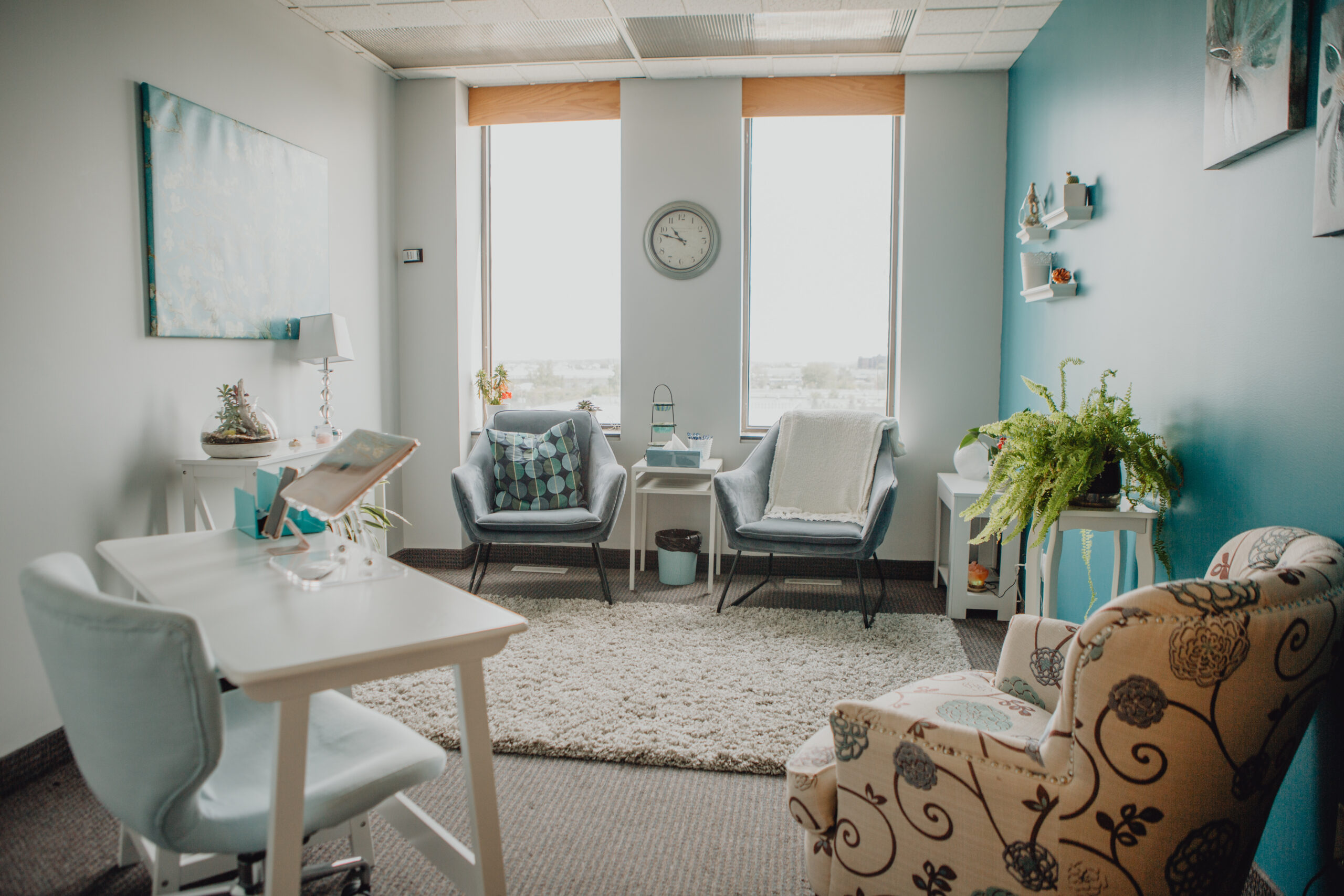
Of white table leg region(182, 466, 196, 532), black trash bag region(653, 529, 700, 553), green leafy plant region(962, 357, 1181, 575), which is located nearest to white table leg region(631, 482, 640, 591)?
black trash bag region(653, 529, 700, 553)

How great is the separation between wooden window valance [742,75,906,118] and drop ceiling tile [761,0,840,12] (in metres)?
0.85

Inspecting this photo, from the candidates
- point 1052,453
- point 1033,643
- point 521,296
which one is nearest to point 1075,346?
point 1052,453

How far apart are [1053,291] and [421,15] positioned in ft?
9.73

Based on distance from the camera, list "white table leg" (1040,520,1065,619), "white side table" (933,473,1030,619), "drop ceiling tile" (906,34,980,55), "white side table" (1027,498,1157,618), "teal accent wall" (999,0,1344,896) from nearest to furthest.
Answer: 1. "teal accent wall" (999,0,1344,896)
2. "white side table" (1027,498,1157,618)
3. "white table leg" (1040,520,1065,619)
4. "white side table" (933,473,1030,619)
5. "drop ceiling tile" (906,34,980,55)

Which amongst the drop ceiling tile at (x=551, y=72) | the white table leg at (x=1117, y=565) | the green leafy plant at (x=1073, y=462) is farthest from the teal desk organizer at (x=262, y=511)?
the drop ceiling tile at (x=551, y=72)

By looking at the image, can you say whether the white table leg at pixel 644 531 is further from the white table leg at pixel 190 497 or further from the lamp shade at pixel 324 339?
the white table leg at pixel 190 497

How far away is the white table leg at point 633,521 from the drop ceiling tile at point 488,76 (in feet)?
7.67

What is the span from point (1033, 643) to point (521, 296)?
376 cm

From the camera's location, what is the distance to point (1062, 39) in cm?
335

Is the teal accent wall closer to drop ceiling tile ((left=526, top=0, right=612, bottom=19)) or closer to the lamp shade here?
drop ceiling tile ((left=526, top=0, right=612, bottom=19))

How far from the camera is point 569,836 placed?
2.03 metres

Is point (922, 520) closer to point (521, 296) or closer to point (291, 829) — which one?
point (521, 296)

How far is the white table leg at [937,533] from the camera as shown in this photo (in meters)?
4.30

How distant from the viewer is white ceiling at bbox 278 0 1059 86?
3.54 m
